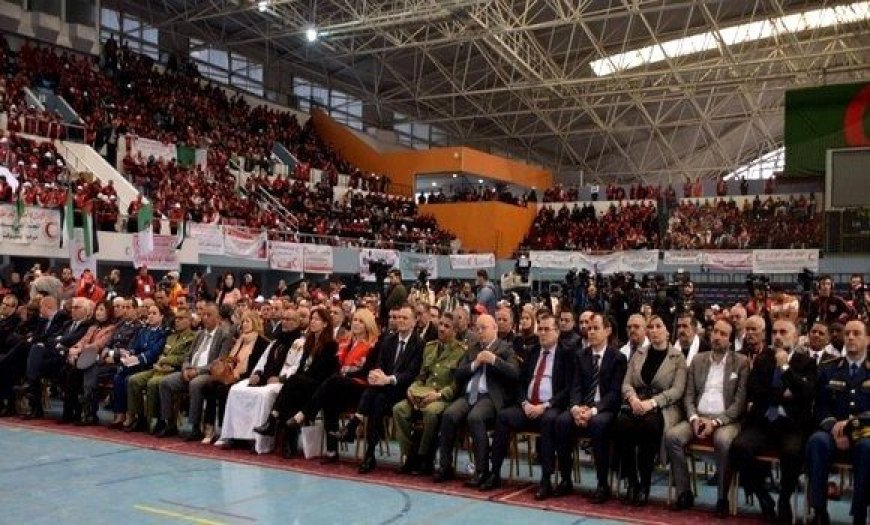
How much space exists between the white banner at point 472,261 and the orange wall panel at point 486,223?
12.3 ft

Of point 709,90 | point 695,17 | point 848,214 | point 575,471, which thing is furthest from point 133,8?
point 575,471

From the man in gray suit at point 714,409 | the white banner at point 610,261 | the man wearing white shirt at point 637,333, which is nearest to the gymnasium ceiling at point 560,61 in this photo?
the white banner at point 610,261

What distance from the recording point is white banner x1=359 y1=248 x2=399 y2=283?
872 inches

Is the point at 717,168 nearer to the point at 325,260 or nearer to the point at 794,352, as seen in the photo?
Answer: the point at 325,260

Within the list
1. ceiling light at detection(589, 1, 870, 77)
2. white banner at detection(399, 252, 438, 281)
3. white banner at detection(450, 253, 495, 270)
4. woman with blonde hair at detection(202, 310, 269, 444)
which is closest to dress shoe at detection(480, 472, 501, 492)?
woman with blonde hair at detection(202, 310, 269, 444)

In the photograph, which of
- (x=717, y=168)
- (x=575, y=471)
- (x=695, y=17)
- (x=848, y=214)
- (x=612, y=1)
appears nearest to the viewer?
(x=575, y=471)

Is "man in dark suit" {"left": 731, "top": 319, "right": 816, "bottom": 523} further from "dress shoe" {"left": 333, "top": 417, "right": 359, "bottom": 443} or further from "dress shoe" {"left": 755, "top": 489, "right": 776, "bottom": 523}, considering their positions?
"dress shoe" {"left": 333, "top": 417, "right": 359, "bottom": 443}

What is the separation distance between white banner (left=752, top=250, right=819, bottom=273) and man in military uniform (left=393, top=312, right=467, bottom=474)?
16.1m

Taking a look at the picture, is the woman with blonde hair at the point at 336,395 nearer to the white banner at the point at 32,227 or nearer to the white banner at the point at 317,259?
the white banner at the point at 32,227

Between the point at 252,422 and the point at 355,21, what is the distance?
723 inches

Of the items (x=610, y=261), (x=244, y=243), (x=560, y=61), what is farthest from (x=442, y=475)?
(x=560, y=61)

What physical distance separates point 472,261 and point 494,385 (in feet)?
59.5

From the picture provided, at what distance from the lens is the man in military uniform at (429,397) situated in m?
7.07

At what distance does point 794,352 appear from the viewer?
6137 mm
